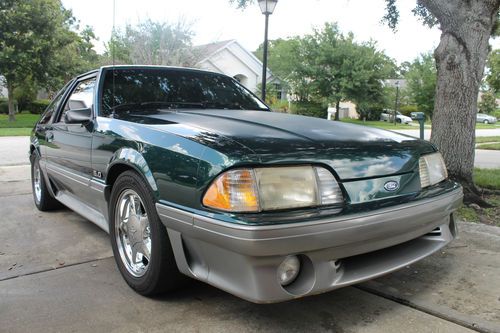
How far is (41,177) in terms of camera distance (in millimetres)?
4859

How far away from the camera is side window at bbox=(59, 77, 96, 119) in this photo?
Result: 3812 millimetres

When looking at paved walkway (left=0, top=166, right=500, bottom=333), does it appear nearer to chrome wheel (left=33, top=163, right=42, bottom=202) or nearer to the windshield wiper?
the windshield wiper

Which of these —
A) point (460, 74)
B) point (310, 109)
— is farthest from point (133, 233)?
point (310, 109)

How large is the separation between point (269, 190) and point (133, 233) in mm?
1171

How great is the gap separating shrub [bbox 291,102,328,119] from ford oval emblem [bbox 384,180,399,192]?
100 ft

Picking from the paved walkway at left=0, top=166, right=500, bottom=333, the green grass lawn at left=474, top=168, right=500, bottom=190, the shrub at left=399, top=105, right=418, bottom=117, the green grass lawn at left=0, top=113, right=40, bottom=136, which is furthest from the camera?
the shrub at left=399, top=105, right=418, bottom=117

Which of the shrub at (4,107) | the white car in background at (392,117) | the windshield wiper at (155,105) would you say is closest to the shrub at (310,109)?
the white car in background at (392,117)

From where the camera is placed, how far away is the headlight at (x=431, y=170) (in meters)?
2.80

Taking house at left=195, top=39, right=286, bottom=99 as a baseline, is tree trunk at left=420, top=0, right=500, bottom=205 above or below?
below

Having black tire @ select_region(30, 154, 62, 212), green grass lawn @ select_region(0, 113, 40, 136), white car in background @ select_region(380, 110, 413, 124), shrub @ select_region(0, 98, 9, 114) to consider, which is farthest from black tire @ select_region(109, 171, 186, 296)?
white car in background @ select_region(380, 110, 413, 124)

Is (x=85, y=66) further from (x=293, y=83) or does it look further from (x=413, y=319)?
(x=413, y=319)

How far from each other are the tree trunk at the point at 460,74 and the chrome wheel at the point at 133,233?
376cm

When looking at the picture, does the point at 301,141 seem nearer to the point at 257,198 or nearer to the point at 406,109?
the point at 257,198

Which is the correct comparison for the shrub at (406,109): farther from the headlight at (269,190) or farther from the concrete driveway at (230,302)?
the headlight at (269,190)
